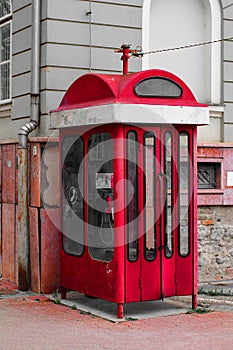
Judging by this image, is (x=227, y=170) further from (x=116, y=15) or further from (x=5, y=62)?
(x=5, y=62)

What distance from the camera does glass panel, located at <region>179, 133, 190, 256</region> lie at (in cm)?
903

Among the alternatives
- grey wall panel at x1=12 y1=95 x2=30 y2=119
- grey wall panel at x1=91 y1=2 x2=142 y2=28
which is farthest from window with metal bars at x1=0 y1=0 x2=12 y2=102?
grey wall panel at x1=91 y1=2 x2=142 y2=28

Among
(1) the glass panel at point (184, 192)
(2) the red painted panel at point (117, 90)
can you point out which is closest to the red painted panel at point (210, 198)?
(1) the glass panel at point (184, 192)

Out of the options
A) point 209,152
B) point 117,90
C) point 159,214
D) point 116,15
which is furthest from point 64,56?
point 159,214

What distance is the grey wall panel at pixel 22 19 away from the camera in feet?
35.7

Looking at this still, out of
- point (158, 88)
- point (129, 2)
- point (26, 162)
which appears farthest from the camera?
point (129, 2)

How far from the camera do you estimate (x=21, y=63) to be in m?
11.1

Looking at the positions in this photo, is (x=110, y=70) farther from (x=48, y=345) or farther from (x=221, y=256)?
(x=48, y=345)

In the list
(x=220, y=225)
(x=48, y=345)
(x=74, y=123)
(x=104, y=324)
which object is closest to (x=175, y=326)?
(x=104, y=324)

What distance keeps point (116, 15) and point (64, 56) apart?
3.50 ft

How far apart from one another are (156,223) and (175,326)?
1.25 m

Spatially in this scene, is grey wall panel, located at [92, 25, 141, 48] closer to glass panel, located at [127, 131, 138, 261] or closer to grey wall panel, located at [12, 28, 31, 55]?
grey wall panel, located at [12, 28, 31, 55]

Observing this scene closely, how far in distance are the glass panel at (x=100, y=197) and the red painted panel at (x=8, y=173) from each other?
2.40 meters

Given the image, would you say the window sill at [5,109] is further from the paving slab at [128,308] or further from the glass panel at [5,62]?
the paving slab at [128,308]
